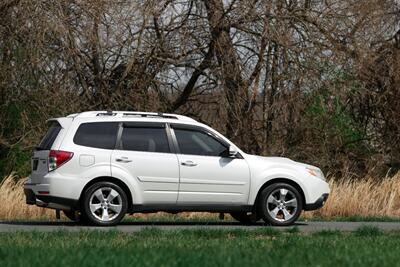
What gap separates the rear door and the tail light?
0.70 metres

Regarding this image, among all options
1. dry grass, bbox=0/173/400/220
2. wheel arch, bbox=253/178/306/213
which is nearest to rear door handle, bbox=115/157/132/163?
wheel arch, bbox=253/178/306/213

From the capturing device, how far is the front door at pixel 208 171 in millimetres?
16984

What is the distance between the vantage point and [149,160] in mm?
16766

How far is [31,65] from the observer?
2319 centimetres

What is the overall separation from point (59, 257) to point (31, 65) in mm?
14366

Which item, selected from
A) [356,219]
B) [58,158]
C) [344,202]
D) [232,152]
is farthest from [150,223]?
[344,202]

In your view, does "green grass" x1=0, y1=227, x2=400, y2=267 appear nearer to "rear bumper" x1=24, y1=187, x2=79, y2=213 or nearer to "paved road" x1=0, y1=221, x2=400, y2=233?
"paved road" x1=0, y1=221, x2=400, y2=233

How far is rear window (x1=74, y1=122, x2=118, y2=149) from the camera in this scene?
1670cm

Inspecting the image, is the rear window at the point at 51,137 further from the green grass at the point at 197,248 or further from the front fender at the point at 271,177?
the front fender at the point at 271,177

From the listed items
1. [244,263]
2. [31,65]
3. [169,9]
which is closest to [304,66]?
[169,9]

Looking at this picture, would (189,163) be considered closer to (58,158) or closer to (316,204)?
(58,158)

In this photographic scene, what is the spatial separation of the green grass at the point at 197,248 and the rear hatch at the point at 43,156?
9.45ft

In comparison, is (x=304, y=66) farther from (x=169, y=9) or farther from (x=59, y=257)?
(x=59, y=257)

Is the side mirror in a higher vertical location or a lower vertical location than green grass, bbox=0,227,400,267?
higher
